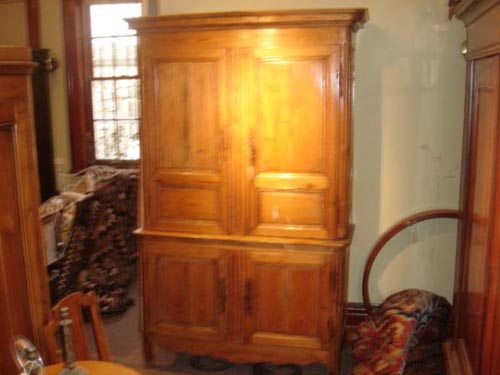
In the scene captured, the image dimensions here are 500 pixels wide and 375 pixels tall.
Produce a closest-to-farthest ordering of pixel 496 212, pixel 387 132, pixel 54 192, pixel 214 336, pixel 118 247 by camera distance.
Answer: pixel 496 212, pixel 214 336, pixel 387 132, pixel 118 247, pixel 54 192

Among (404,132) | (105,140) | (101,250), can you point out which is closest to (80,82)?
(105,140)

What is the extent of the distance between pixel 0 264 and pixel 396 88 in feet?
7.75

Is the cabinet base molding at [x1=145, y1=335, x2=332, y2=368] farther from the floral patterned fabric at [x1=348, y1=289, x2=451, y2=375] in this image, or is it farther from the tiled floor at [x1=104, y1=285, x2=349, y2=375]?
the floral patterned fabric at [x1=348, y1=289, x2=451, y2=375]

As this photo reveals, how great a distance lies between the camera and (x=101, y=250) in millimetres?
3949

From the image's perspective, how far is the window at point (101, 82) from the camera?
512cm

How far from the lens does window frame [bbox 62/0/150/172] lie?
16.8ft

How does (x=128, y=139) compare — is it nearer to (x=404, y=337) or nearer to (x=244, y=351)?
(x=244, y=351)

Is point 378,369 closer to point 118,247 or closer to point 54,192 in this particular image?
point 118,247

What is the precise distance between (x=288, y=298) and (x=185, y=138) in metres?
1.00

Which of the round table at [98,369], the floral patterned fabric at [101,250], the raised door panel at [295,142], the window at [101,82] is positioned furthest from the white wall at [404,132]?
the window at [101,82]

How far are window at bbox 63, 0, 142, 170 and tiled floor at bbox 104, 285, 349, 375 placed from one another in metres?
2.00

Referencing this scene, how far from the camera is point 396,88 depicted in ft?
10.3

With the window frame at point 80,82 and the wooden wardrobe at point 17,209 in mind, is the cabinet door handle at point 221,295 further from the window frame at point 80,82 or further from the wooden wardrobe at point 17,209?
the window frame at point 80,82

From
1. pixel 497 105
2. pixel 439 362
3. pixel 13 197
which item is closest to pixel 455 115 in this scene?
pixel 439 362
